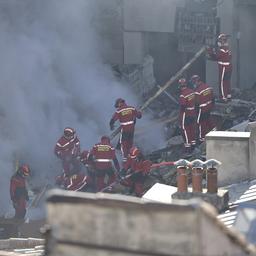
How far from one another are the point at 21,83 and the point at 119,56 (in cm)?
304

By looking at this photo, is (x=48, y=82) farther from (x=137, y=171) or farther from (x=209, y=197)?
(x=209, y=197)

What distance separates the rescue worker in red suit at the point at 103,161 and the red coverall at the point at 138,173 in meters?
0.69

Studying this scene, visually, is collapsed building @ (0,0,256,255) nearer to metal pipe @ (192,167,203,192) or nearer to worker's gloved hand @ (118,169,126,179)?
metal pipe @ (192,167,203,192)

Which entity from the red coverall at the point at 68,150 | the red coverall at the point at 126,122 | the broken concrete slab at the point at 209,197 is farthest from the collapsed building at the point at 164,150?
the red coverall at the point at 68,150

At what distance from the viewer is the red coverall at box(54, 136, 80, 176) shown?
16.5 metres

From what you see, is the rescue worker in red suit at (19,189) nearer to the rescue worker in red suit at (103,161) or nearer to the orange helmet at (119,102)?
the rescue worker in red suit at (103,161)

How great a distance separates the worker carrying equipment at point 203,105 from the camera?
1692cm

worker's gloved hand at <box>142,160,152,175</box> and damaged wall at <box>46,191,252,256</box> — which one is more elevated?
damaged wall at <box>46,191,252,256</box>

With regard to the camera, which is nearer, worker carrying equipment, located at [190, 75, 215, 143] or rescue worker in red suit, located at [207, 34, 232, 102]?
worker carrying equipment, located at [190, 75, 215, 143]

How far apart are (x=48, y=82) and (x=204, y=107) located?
17.8 feet

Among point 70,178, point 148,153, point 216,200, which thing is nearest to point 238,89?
point 148,153

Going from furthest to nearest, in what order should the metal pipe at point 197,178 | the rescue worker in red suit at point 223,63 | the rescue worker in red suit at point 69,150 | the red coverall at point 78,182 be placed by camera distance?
the rescue worker in red suit at point 223,63 → the rescue worker in red suit at point 69,150 → the red coverall at point 78,182 → the metal pipe at point 197,178

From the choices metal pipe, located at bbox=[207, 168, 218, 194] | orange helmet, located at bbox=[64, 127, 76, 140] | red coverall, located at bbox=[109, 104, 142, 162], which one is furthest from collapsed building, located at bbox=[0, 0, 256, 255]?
orange helmet, located at bbox=[64, 127, 76, 140]

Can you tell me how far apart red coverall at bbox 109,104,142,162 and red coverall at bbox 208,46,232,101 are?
2.15 meters
